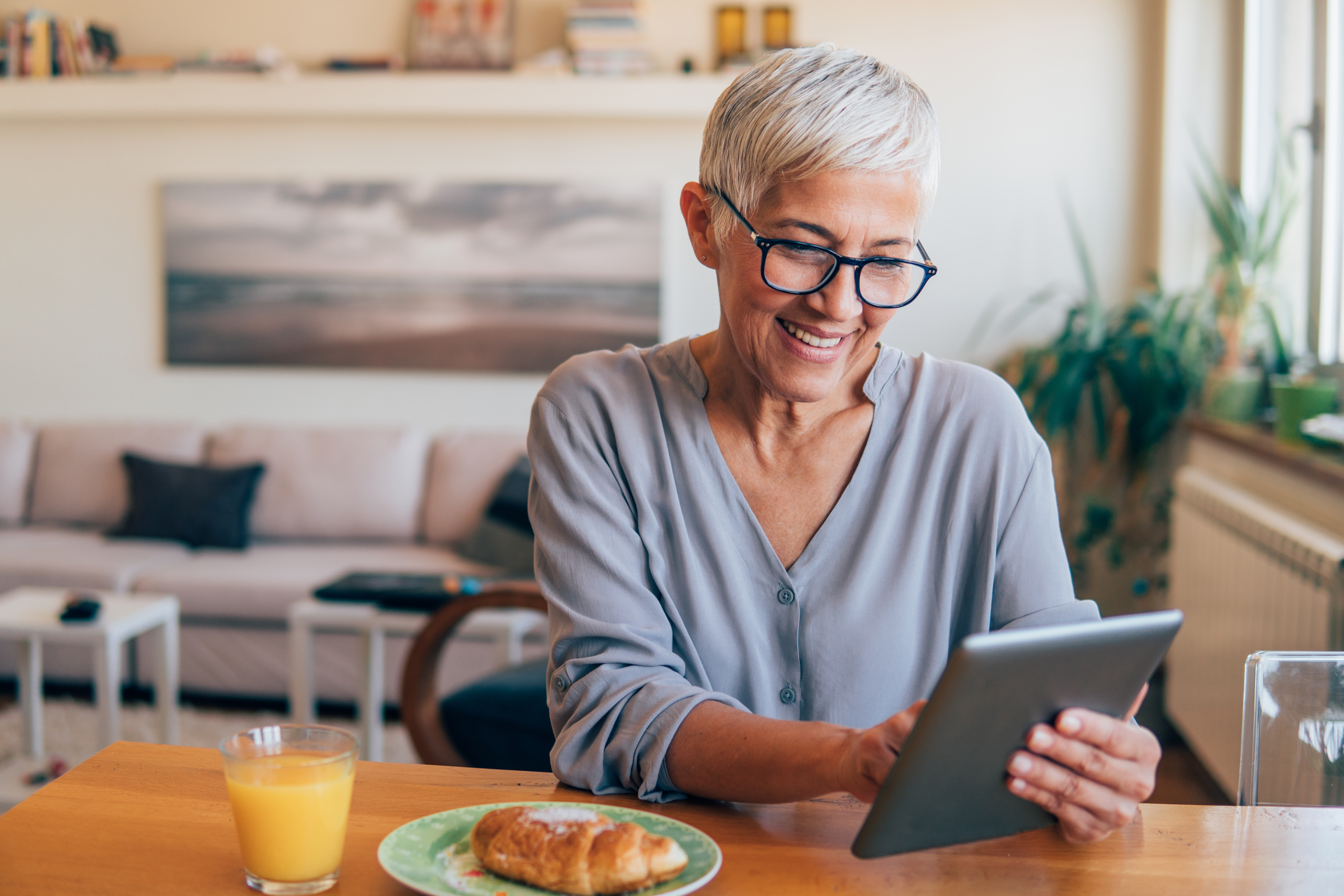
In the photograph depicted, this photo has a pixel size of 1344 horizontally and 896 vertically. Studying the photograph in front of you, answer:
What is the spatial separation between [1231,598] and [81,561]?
3.32m

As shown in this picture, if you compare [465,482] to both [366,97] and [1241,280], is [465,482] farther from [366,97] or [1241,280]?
[1241,280]

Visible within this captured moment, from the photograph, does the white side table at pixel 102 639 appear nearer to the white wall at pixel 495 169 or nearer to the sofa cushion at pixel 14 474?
the sofa cushion at pixel 14 474

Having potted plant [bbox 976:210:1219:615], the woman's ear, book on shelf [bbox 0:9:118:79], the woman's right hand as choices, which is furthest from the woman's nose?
book on shelf [bbox 0:9:118:79]

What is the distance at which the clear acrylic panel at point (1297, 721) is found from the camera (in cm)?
95

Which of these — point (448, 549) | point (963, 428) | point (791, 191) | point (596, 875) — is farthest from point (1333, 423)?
point (448, 549)

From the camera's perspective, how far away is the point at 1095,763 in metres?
0.75

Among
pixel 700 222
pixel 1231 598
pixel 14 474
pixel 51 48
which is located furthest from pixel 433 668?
pixel 51 48

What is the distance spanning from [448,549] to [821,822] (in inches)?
124

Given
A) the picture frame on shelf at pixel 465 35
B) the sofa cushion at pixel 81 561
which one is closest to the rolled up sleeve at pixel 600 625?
the sofa cushion at pixel 81 561

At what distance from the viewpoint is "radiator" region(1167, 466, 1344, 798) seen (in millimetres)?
2051

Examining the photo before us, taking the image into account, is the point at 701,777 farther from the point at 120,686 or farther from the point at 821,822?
the point at 120,686

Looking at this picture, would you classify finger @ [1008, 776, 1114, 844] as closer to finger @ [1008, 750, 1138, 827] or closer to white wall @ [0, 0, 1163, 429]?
finger @ [1008, 750, 1138, 827]

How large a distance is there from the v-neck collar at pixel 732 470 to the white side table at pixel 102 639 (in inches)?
83.0

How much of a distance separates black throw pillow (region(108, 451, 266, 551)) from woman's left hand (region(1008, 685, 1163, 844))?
3485mm
